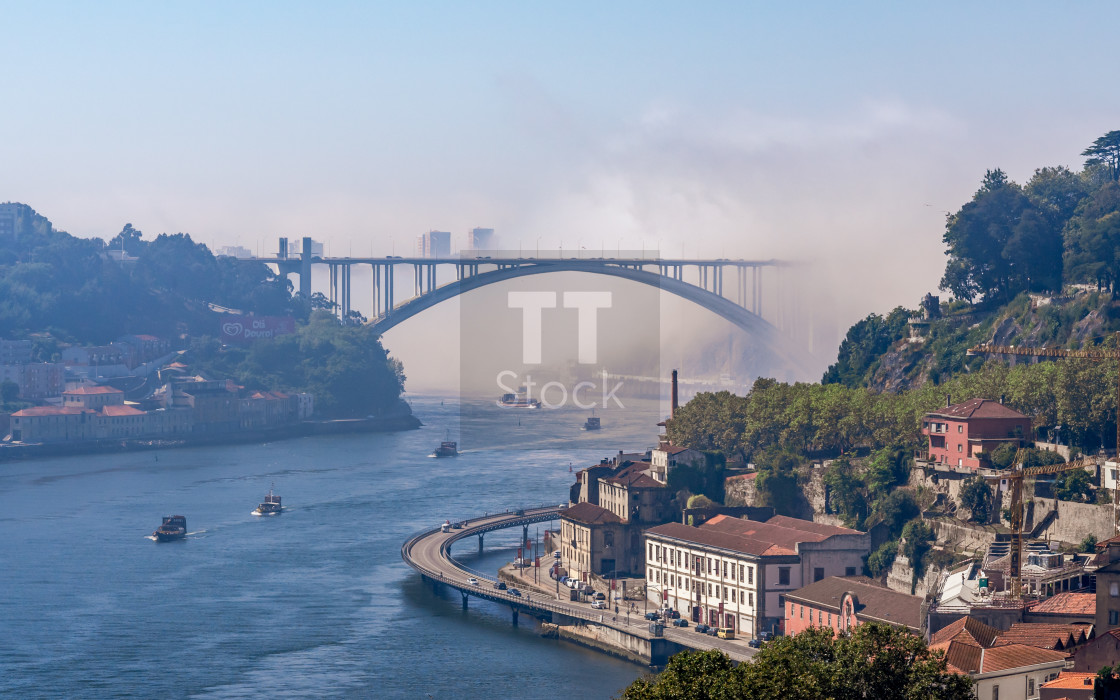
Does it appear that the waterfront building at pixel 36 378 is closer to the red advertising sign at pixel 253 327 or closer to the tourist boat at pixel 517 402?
the red advertising sign at pixel 253 327

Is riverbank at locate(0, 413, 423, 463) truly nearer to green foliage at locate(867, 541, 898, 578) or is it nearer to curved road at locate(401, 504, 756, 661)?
curved road at locate(401, 504, 756, 661)

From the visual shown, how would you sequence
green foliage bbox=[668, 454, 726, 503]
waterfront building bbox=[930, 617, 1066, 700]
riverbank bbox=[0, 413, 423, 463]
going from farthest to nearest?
1. riverbank bbox=[0, 413, 423, 463]
2. green foliage bbox=[668, 454, 726, 503]
3. waterfront building bbox=[930, 617, 1066, 700]

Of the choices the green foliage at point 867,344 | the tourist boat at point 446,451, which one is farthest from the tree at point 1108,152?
the tourist boat at point 446,451

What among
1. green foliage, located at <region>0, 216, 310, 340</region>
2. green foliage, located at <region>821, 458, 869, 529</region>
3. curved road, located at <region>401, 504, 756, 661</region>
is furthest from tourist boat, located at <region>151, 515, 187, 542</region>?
green foliage, located at <region>0, 216, 310, 340</region>

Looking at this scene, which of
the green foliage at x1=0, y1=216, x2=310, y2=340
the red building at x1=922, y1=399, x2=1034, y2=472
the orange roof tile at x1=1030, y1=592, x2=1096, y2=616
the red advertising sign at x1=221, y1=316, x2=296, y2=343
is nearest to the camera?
the orange roof tile at x1=1030, y1=592, x2=1096, y2=616

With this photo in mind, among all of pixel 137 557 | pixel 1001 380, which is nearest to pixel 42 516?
pixel 137 557

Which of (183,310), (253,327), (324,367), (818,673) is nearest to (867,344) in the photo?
(818,673)

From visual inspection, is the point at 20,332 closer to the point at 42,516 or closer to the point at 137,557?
the point at 42,516
